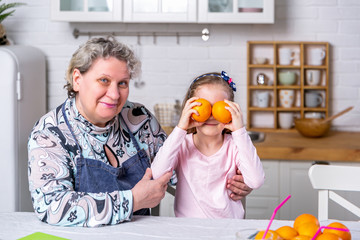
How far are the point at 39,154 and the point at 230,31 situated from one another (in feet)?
7.00

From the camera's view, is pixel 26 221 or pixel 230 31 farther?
pixel 230 31

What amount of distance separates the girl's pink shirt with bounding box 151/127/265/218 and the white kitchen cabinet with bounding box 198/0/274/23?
4.54 feet

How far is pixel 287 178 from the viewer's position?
3119mm

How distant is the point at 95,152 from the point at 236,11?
1.64 metres

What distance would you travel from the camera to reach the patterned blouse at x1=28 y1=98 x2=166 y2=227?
5.47 ft

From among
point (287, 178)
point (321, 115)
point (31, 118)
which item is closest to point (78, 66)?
point (31, 118)

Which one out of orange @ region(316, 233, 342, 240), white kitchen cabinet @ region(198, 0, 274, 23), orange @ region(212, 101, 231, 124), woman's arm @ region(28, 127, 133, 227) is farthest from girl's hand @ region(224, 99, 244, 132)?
white kitchen cabinet @ region(198, 0, 274, 23)

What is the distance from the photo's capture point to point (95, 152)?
1983mm

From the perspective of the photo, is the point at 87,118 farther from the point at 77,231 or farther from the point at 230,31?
the point at 230,31

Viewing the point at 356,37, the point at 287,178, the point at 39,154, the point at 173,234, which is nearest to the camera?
the point at 173,234

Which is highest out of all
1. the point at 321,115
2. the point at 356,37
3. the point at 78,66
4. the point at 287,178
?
the point at 356,37

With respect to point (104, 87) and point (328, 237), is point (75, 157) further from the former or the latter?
point (328, 237)

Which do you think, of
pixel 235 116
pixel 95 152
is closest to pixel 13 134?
pixel 95 152

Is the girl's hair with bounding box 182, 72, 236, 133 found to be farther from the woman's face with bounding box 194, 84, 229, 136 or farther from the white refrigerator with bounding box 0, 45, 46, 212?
the white refrigerator with bounding box 0, 45, 46, 212
